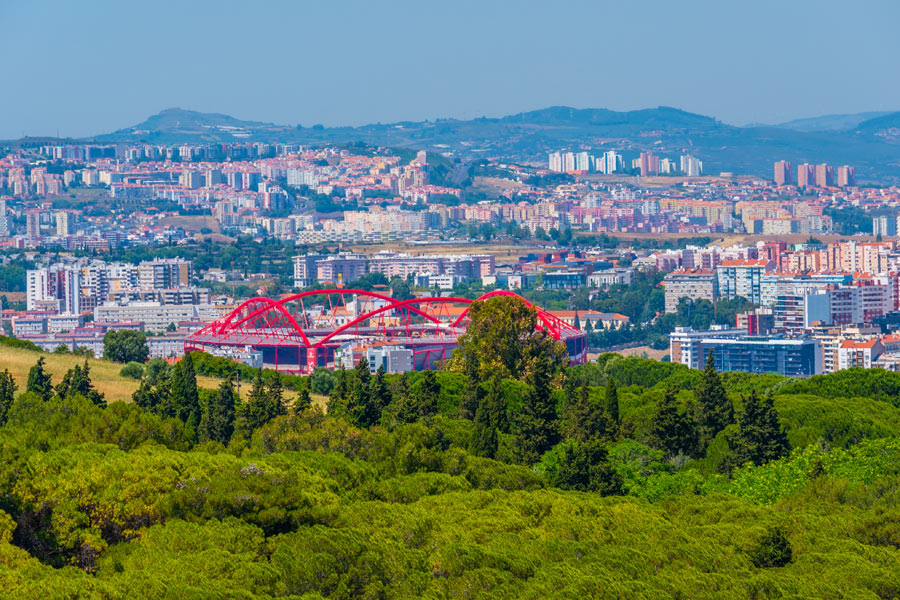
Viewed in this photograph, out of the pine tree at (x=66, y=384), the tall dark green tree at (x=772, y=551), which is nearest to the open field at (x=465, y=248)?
the pine tree at (x=66, y=384)

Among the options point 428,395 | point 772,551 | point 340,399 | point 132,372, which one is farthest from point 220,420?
point 772,551

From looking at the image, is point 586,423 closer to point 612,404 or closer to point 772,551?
point 612,404

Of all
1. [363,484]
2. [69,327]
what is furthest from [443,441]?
[69,327]

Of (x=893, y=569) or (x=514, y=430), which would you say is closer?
(x=893, y=569)

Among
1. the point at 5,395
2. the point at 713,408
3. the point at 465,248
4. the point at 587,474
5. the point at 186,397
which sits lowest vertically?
the point at 587,474

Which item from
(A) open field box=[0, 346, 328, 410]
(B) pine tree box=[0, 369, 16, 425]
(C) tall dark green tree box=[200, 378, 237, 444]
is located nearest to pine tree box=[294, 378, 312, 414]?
(C) tall dark green tree box=[200, 378, 237, 444]

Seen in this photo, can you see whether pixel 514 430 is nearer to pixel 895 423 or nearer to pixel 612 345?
pixel 895 423

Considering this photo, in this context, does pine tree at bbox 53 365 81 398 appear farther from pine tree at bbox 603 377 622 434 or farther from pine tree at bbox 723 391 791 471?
pine tree at bbox 723 391 791 471
